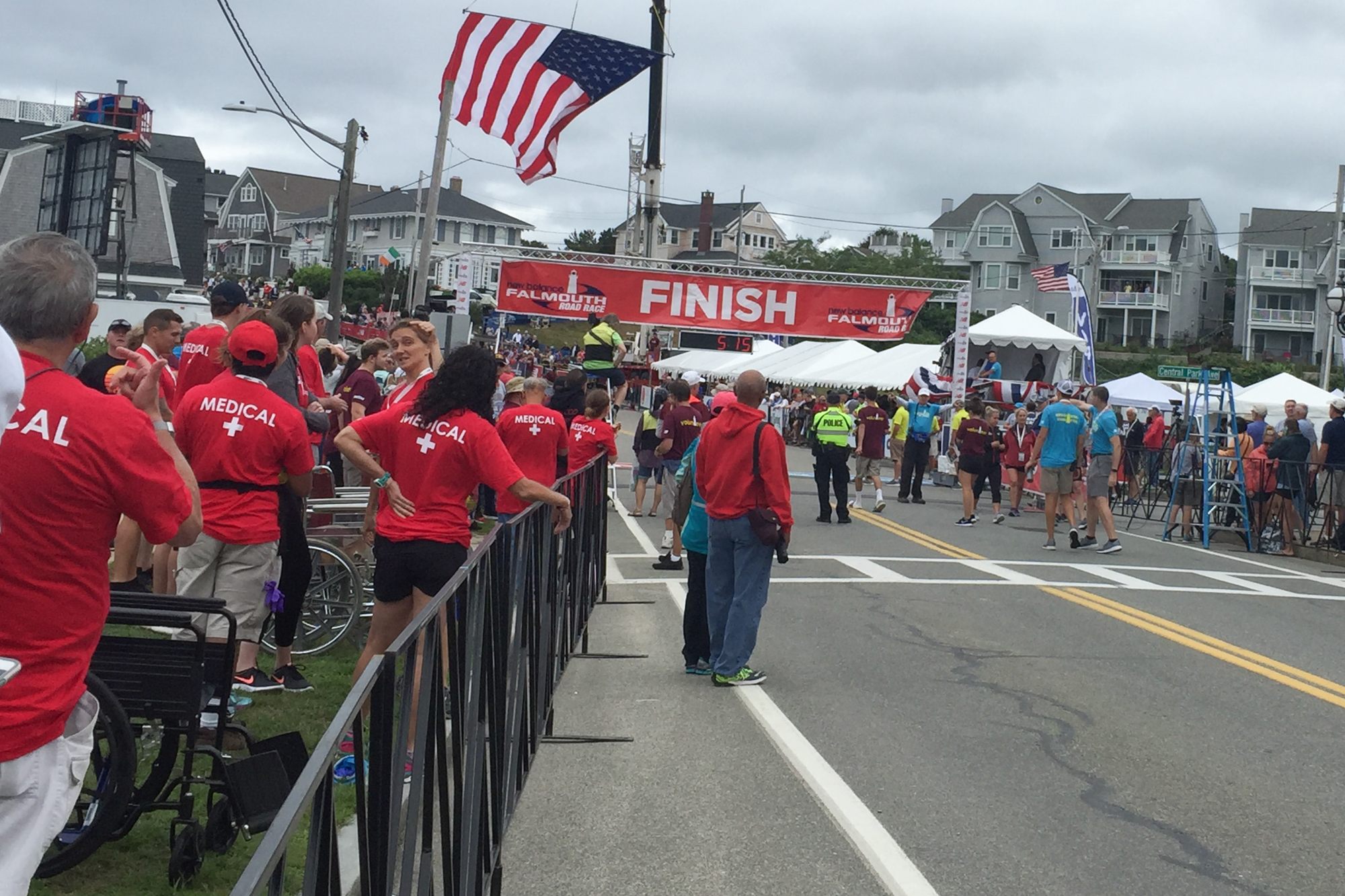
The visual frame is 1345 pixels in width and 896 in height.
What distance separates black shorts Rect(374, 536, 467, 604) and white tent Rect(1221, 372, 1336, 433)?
91.1 ft

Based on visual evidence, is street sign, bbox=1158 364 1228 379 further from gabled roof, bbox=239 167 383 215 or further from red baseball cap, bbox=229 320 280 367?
gabled roof, bbox=239 167 383 215

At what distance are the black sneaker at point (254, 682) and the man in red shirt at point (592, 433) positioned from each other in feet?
18.8

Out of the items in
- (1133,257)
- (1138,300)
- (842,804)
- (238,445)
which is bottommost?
(842,804)

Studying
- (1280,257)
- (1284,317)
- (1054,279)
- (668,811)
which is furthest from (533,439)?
(1280,257)

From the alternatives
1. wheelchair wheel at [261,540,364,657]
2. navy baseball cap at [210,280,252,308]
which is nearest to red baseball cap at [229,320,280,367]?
navy baseball cap at [210,280,252,308]

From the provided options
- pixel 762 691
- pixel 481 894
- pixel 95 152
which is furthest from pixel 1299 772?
pixel 95 152

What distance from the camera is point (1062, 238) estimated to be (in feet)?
272

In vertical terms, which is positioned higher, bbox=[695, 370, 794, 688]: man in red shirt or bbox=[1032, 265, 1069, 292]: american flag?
bbox=[1032, 265, 1069, 292]: american flag

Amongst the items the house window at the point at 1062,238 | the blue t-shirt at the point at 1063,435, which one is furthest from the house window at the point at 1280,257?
the blue t-shirt at the point at 1063,435

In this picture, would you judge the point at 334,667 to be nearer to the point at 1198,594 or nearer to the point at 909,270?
the point at 1198,594

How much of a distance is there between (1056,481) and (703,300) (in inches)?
410

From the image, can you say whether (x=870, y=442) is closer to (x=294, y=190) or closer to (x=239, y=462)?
(x=239, y=462)

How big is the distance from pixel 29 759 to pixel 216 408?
3511 mm

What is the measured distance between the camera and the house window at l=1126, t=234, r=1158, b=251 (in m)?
81.6
